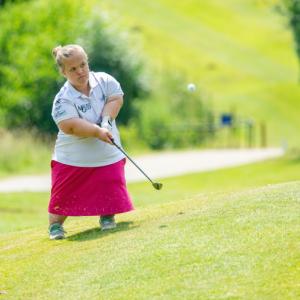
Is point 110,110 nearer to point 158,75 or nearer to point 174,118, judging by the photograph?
point 174,118

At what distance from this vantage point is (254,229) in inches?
365

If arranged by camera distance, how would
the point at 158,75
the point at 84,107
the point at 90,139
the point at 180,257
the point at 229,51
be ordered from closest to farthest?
1. the point at 180,257
2. the point at 84,107
3. the point at 90,139
4. the point at 158,75
5. the point at 229,51

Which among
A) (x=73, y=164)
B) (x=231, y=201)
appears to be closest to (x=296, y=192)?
(x=231, y=201)

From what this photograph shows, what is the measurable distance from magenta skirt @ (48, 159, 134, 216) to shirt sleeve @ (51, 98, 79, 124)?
0.58m

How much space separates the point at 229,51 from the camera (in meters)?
79.4

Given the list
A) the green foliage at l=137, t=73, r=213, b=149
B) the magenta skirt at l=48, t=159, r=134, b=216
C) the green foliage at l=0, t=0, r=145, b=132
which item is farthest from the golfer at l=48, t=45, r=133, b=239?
the green foliage at l=137, t=73, r=213, b=149

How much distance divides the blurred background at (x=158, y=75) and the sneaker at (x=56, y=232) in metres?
7.44

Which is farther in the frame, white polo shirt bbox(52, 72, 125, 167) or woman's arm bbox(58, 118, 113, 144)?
white polo shirt bbox(52, 72, 125, 167)

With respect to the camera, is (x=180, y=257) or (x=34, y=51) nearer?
(x=180, y=257)

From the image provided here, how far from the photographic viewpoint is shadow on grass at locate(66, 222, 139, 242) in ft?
34.6

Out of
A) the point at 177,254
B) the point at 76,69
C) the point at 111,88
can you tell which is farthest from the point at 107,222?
the point at 177,254

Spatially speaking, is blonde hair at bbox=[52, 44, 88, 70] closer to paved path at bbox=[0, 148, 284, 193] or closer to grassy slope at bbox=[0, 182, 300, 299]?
grassy slope at bbox=[0, 182, 300, 299]

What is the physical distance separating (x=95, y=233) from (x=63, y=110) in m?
1.27

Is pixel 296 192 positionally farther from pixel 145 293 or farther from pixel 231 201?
pixel 145 293
